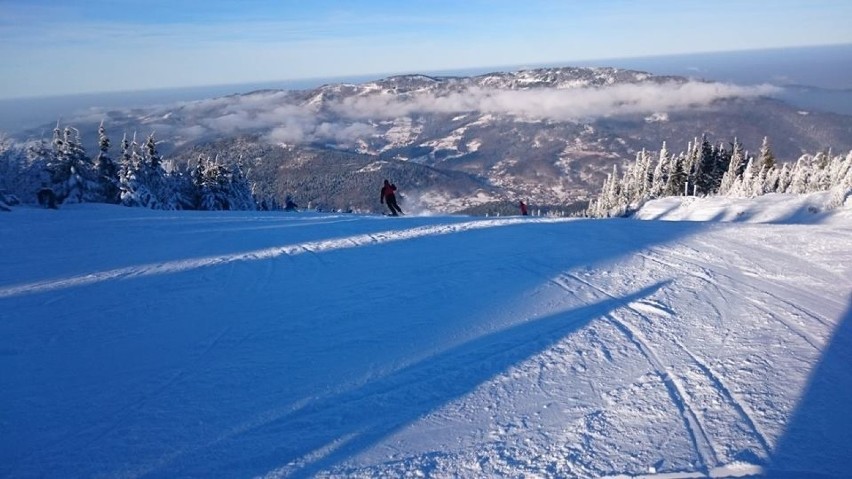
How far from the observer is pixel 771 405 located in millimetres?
4469

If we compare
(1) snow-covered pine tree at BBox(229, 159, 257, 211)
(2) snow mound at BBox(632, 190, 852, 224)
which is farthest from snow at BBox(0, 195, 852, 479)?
(1) snow-covered pine tree at BBox(229, 159, 257, 211)

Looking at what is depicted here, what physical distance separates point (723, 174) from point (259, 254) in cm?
5712

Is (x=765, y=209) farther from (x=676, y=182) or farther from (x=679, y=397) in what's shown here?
(x=676, y=182)

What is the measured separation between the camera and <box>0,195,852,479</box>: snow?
12.7ft

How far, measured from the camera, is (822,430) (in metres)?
4.09

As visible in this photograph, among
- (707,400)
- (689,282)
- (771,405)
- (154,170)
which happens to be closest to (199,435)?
(707,400)

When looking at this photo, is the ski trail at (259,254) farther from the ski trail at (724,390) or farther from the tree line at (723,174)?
the tree line at (723,174)

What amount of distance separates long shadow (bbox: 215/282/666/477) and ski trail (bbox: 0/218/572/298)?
5903 mm

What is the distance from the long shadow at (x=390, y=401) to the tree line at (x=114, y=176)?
26364mm

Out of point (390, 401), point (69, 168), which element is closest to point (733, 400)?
point (390, 401)

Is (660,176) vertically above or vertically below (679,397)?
below

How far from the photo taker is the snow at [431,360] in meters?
3.88

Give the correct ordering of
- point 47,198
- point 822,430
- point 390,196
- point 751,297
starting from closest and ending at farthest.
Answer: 1. point 822,430
2. point 751,297
3. point 390,196
4. point 47,198

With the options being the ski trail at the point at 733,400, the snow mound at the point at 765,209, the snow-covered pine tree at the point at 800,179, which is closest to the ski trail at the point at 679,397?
the ski trail at the point at 733,400
